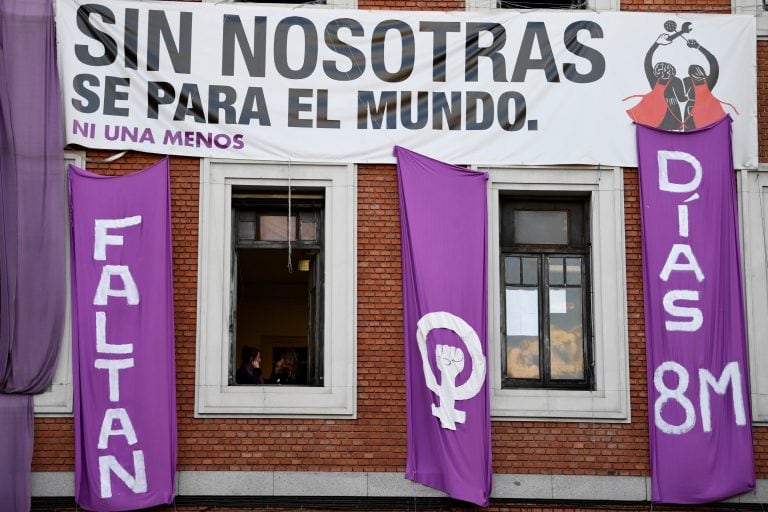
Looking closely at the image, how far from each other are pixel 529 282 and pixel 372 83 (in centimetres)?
317

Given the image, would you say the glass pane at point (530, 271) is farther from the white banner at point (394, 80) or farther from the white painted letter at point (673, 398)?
the white painted letter at point (673, 398)

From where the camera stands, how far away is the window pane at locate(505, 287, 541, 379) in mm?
13695

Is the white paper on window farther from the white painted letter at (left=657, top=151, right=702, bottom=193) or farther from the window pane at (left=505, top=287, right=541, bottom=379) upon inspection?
the white painted letter at (left=657, top=151, right=702, bottom=193)

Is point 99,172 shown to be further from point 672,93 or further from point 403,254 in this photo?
point 672,93

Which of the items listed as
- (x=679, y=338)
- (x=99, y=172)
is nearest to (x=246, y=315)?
(x=99, y=172)

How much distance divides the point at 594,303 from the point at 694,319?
47.4 inches

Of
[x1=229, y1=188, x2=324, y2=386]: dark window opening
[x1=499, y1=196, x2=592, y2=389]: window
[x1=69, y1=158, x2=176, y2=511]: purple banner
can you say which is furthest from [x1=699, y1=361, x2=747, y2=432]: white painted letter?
[x1=69, y1=158, x2=176, y2=511]: purple banner

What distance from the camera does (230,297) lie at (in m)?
13.5

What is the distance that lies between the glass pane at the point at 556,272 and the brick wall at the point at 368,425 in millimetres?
859

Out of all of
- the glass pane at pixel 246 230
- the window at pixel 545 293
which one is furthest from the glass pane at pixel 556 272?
the glass pane at pixel 246 230

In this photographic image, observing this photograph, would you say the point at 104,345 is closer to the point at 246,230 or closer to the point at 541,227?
the point at 246,230

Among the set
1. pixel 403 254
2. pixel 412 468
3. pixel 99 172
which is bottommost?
pixel 412 468

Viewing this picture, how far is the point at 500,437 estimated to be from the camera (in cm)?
1312

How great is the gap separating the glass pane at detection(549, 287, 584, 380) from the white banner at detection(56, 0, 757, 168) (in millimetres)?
1730
